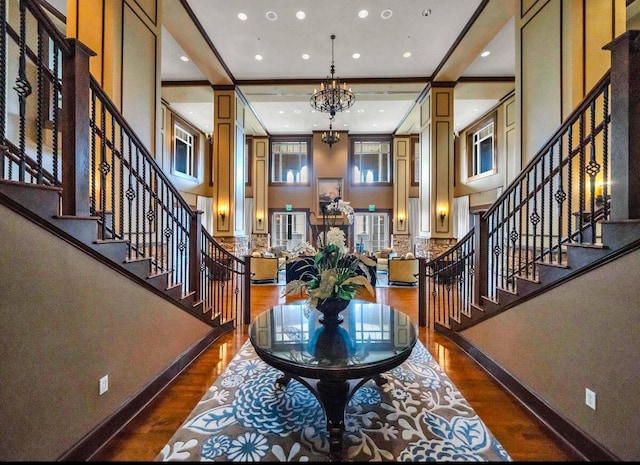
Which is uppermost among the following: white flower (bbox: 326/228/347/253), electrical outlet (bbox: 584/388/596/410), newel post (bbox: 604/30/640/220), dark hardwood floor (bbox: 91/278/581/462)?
newel post (bbox: 604/30/640/220)

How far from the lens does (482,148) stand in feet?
32.5

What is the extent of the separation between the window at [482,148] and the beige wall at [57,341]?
10307 millimetres

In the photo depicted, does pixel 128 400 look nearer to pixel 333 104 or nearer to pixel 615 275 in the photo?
pixel 615 275

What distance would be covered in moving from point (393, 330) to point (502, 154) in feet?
28.4

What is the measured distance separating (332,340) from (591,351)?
1597 millimetres

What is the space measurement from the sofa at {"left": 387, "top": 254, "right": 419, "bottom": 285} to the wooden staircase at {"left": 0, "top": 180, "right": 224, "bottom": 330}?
5636 mm

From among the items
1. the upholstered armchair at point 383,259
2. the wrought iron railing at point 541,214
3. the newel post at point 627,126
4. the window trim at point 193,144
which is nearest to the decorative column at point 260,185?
the window trim at point 193,144

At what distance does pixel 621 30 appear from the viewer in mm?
3309

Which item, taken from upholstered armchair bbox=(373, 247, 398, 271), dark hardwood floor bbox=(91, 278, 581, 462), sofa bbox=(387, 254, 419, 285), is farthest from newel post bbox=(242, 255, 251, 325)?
upholstered armchair bbox=(373, 247, 398, 271)

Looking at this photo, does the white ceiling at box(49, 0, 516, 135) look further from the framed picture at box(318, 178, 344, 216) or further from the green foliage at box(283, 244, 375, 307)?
the green foliage at box(283, 244, 375, 307)

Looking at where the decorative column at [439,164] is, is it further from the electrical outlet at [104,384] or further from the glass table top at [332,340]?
the electrical outlet at [104,384]

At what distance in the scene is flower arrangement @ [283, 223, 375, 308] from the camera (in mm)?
2072

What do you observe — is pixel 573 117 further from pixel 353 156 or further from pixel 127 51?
pixel 353 156

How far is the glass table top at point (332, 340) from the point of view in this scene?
173 cm
